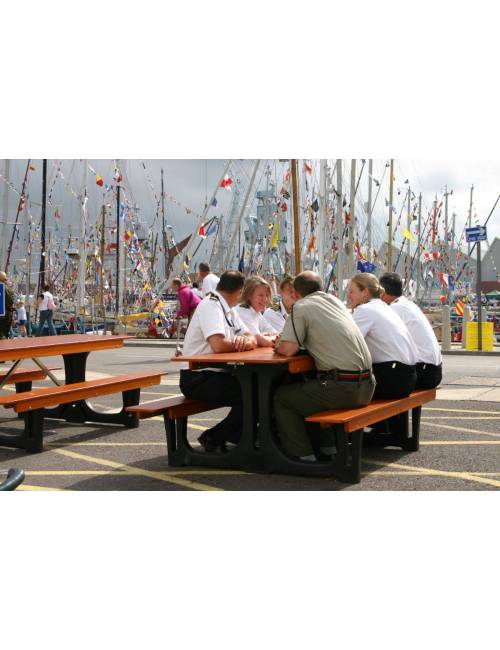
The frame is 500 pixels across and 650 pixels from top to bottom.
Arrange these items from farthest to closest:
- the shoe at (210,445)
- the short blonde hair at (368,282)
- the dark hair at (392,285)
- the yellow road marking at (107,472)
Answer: the dark hair at (392,285)
the short blonde hair at (368,282)
the shoe at (210,445)
the yellow road marking at (107,472)

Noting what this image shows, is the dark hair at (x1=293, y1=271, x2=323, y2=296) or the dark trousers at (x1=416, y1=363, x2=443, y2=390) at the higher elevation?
the dark hair at (x1=293, y1=271, x2=323, y2=296)

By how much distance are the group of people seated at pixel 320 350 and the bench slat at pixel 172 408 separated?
9 centimetres

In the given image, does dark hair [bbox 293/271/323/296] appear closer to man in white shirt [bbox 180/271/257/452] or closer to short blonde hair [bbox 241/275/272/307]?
man in white shirt [bbox 180/271/257/452]

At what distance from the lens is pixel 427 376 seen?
7.08m

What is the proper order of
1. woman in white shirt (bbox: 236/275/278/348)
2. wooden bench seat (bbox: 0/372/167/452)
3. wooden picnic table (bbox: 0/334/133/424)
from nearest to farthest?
1. wooden bench seat (bbox: 0/372/167/452)
2. wooden picnic table (bbox: 0/334/133/424)
3. woman in white shirt (bbox: 236/275/278/348)

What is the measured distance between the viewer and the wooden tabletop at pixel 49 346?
6.92 metres

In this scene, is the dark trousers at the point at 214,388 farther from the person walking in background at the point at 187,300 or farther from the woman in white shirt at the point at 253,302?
the person walking in background at the point at 187,300

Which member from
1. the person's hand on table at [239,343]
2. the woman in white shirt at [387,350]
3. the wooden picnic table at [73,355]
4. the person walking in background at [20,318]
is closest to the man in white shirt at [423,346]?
the woman in white shirt at [387,350]

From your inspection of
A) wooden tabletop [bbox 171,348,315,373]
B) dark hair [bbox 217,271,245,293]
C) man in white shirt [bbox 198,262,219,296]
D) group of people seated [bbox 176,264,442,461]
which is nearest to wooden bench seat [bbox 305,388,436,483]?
group of people seated [bbox 176,264,442,461]

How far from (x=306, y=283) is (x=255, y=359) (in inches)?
28.8

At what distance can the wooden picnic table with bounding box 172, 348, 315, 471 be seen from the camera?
228 inches

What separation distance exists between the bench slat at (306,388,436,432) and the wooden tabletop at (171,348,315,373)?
362 mm

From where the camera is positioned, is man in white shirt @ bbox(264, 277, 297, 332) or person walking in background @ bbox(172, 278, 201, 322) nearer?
man in white shirt @ bbox(264, 277, 297, 332)

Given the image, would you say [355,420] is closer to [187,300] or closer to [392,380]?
[392,380]
